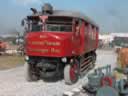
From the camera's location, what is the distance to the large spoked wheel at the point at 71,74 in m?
15.6

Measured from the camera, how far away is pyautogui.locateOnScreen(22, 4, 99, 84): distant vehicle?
1545cm

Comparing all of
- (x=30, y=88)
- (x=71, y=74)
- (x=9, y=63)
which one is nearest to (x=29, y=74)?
(x=71, y=74)

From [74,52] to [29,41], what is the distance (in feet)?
6.79

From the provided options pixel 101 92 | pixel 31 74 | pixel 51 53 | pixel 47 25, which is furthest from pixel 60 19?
pixel 101 92

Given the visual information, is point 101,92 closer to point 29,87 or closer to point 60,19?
point 29,87

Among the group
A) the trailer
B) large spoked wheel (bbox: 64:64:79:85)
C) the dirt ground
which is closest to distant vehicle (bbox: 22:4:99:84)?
large spoked wheel (bbox: 64:64:79:85)

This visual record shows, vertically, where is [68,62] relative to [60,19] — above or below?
below

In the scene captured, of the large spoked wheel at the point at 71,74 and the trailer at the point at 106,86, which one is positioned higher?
the trailer at the point at 106,86

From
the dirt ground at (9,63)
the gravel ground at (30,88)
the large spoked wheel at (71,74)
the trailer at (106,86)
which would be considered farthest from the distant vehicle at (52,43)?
the dirt ground at (9,63)

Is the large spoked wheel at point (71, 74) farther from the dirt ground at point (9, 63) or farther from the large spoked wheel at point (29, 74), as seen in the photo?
the dirt ground at point (9, 63)

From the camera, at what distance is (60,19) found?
16.1 m

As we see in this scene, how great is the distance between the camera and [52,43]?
15.4 meters

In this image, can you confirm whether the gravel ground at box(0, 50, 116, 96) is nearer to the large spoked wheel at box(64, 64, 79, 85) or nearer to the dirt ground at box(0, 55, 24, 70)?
the large spoked wheel at box(64, 64, 79, 85)

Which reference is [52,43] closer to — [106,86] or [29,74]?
[29,74]
